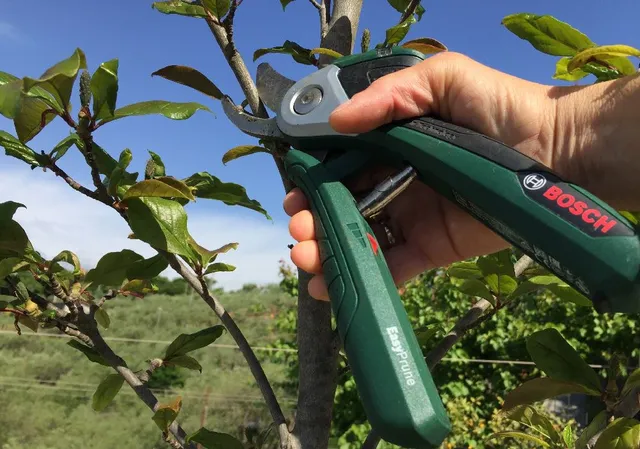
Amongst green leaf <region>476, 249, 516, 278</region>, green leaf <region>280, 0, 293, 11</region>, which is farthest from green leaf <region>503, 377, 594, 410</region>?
green leaf <region>280, 0, 293, 11</region>

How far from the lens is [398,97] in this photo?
0.93 m

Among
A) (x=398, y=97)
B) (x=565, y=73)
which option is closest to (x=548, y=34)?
(x=565, y=73)

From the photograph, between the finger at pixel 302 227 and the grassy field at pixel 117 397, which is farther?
the grassy field at pixel 117 397

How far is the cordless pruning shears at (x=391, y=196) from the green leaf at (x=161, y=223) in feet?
0.69

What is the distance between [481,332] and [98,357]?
3.85 meters

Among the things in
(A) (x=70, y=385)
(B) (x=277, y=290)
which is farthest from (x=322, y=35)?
(B) (x=277, y=290)

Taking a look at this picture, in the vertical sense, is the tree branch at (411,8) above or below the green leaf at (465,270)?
above

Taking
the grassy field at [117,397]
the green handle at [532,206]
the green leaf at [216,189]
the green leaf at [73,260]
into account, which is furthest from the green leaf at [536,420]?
the grassy field at [117,397]

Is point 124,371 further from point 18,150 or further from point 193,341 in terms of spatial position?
point 18,150

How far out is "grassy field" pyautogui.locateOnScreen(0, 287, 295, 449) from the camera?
3.83 meters

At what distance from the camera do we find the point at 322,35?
54.2 inches

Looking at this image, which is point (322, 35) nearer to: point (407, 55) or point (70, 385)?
point (407, 55)

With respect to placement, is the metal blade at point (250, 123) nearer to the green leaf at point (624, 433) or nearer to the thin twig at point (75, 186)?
the thin twig at point (75, 186)

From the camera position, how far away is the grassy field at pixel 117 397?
3.83 meters
